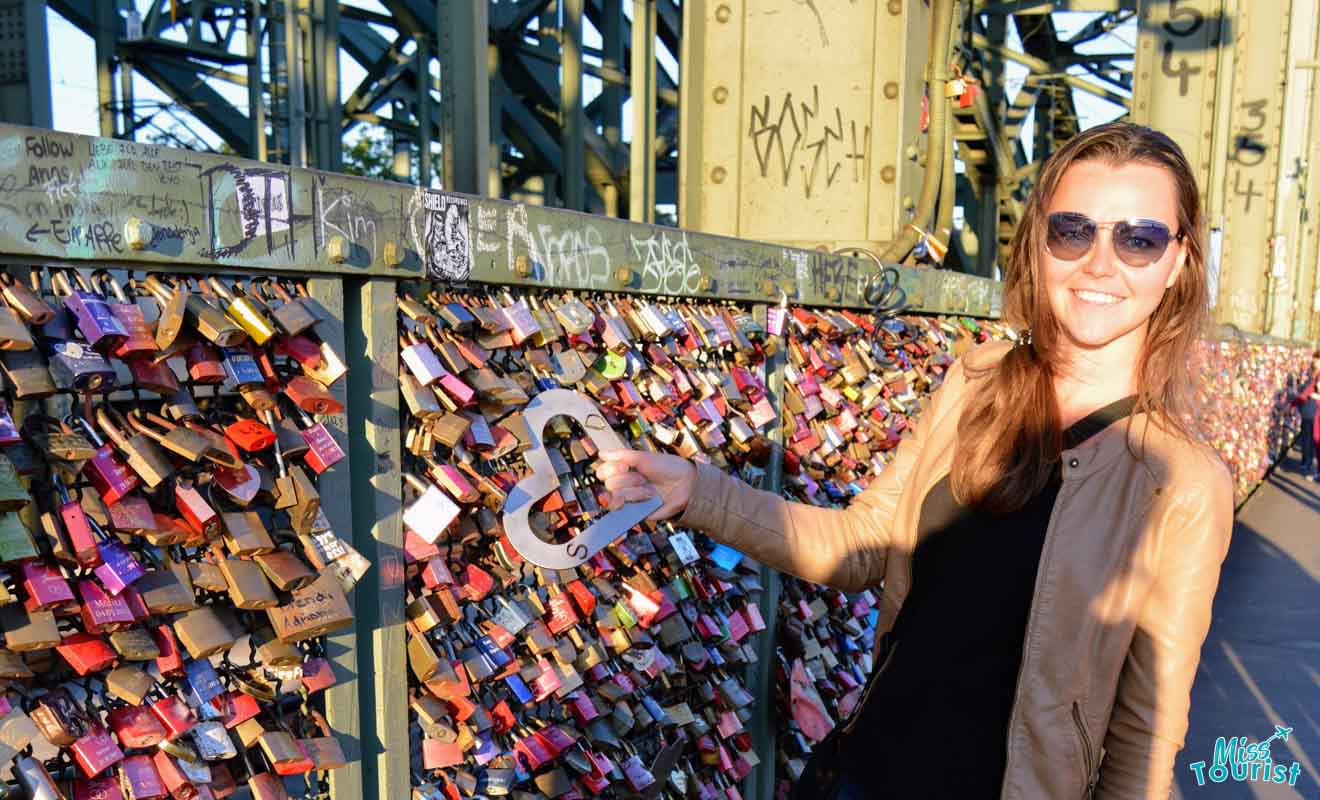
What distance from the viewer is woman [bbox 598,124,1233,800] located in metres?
1.80

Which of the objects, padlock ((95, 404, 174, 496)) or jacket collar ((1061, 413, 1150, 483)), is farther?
jacket collar ((1061, 413, 1150, 483))

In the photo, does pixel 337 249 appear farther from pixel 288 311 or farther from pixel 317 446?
pixel 317 446

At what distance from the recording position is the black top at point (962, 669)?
188 centimetres

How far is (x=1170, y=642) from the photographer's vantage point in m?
1.78

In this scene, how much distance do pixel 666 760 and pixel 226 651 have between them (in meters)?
1.37

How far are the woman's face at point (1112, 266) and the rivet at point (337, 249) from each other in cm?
125

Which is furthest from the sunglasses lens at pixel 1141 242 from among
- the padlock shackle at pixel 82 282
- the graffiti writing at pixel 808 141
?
the graffiti writing at pixel 808 141

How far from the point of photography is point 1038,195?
2078 mm

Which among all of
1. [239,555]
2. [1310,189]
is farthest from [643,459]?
[1310,189]

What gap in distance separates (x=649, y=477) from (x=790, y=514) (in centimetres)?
30

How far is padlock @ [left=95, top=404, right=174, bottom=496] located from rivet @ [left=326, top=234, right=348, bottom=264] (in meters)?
0.42

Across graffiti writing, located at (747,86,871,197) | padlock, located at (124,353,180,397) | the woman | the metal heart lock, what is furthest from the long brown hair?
graffiti writing, located at (747,86,871,197)

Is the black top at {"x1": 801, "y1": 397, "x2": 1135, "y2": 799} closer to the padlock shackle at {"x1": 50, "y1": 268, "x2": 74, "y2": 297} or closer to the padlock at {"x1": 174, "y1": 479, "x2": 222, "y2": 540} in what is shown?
the padlock at {"x1": 174, "y1": 479, "x2": 222, "y2": 540}

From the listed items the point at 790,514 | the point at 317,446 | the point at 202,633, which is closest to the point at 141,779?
the point at 202,633
